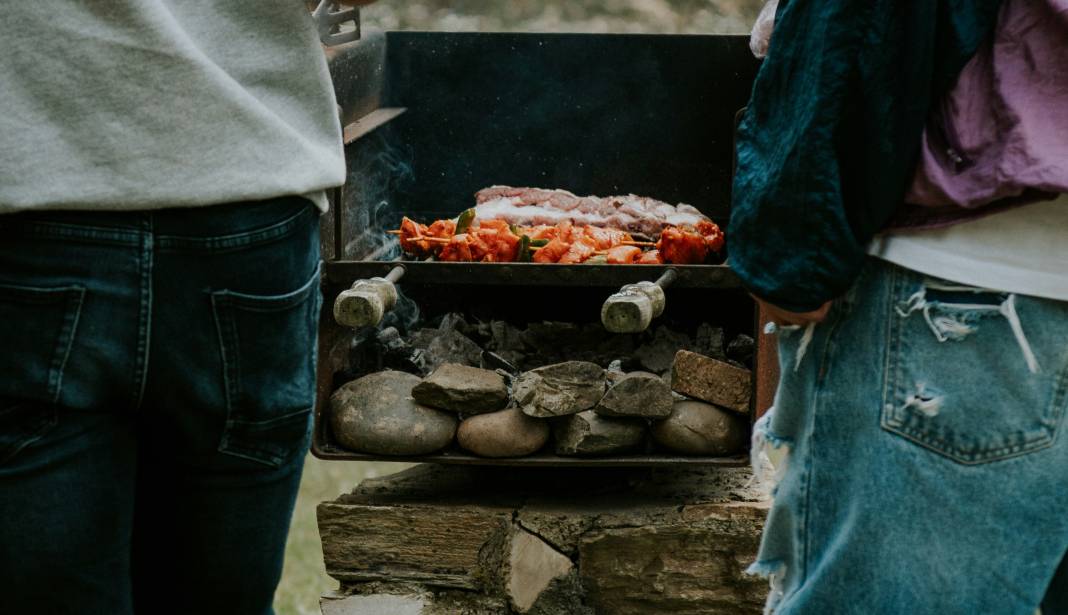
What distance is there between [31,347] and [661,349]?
1951mm

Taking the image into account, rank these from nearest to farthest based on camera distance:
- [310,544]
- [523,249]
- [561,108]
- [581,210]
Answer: [523,249], [581,210], [561,108], [310,544]

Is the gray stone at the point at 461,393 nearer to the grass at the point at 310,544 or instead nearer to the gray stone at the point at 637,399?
the gray stone at the point at 637,399

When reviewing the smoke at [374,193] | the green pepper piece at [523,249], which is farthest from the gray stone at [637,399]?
the smoke at [374,193]

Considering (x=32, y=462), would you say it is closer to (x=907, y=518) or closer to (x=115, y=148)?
(x=115, y=148)

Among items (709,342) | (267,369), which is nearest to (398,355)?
(709,342)

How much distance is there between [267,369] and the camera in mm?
1381

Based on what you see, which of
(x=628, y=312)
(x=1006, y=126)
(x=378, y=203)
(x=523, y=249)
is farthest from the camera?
(x=378, y=203)

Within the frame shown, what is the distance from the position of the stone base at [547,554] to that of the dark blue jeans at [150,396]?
141 cm

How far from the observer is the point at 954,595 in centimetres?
130

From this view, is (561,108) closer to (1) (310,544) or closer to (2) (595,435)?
(2) (595,435)

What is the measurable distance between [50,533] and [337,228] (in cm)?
A: 154

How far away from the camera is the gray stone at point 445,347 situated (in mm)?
3059

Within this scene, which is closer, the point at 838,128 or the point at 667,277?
the point at 838,128

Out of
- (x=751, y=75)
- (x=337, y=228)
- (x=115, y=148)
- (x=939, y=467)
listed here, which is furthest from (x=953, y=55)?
(x=751, y=75)
